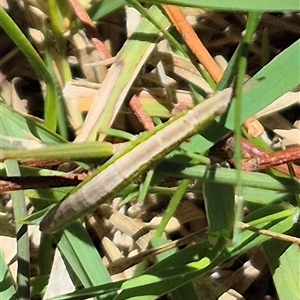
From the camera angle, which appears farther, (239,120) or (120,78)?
(120,78)

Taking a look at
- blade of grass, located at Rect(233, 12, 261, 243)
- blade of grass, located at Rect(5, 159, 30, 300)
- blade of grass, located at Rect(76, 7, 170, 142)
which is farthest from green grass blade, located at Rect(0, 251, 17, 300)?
blade of grass, located at Rect(233, 12, 261, 243)

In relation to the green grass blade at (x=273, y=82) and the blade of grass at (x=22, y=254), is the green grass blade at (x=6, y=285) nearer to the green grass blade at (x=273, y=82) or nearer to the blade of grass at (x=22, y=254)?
the blade of grass at (x=22, y=254)

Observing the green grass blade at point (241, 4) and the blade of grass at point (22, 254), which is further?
the blade of grass at point (22, 254)

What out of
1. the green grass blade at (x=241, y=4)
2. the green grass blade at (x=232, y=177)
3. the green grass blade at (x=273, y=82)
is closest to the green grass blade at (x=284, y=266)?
the green grass blade at (x=232, y=177)

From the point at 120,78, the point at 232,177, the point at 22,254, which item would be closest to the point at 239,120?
the point at 232,177

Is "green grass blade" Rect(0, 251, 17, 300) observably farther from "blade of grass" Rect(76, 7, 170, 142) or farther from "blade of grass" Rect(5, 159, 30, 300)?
"blade of grass" Rect(76, 7, 170, 142)

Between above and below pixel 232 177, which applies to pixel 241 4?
above

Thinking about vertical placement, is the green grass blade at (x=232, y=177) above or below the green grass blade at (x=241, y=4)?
below

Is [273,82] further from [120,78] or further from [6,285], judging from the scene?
[6,285]

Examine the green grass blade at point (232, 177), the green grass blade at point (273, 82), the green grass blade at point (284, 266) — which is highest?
the green grass blade at point (273, 82)

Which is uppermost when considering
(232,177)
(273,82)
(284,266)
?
(273,82)

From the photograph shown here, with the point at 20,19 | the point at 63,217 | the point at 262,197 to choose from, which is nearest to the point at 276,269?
the point at 262,197
